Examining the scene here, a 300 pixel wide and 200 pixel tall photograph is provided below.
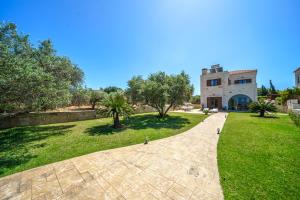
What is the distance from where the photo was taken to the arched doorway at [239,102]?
74.5 feet

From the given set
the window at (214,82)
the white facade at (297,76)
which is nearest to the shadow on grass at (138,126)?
the window at (214,82)

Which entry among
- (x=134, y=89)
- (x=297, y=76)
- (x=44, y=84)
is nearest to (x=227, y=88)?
(x=297, y=76)

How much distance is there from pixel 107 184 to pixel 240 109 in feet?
87.4

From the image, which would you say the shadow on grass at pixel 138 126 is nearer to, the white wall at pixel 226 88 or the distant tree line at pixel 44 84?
the distant tree line at pixel 44 84

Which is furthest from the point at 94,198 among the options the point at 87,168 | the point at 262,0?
the point at 262,0

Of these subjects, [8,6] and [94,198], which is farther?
[8,6]

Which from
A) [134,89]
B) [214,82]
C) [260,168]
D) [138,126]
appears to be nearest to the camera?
[260,168]

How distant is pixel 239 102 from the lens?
23.6m

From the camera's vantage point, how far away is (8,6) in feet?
23.5

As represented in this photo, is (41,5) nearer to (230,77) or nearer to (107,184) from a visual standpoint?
(107,184)

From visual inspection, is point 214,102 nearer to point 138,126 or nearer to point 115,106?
point 138,126

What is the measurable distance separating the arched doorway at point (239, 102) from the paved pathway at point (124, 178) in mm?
22750

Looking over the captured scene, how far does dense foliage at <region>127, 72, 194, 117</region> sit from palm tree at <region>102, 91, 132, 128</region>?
3472mm

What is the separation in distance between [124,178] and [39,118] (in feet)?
45.6
